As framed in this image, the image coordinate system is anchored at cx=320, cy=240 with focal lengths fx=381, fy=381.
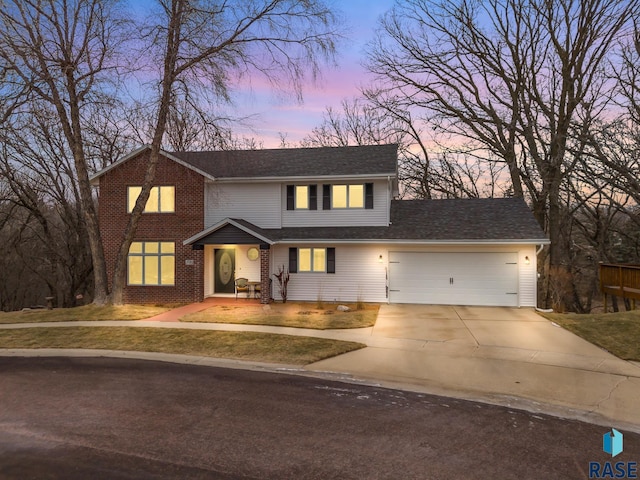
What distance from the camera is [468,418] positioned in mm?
5418

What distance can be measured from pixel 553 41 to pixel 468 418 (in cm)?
2485

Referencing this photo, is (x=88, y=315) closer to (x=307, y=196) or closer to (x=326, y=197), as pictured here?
(x=307, y=196)

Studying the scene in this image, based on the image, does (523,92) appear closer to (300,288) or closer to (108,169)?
(300,288)

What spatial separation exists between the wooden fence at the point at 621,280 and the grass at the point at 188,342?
13074mm

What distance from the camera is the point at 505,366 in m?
7.91

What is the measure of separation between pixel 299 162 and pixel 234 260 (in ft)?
18.8

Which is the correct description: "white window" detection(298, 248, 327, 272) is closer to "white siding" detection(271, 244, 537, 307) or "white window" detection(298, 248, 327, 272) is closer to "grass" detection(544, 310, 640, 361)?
"white siding" detection(271, 244, 537, 307)

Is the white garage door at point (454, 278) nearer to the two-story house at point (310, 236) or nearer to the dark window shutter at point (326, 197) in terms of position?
the two-story house at point (310, 236)

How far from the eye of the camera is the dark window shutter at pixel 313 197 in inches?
700

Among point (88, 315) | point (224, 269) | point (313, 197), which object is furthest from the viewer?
point (224, 269)

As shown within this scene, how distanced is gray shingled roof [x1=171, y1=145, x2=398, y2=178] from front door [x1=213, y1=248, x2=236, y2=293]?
360 cm

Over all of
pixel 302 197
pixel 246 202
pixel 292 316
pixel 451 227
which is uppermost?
pixel 302 197

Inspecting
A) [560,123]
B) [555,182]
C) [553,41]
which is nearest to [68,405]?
[555,182]

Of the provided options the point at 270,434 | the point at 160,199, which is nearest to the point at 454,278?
the point at 270,434
